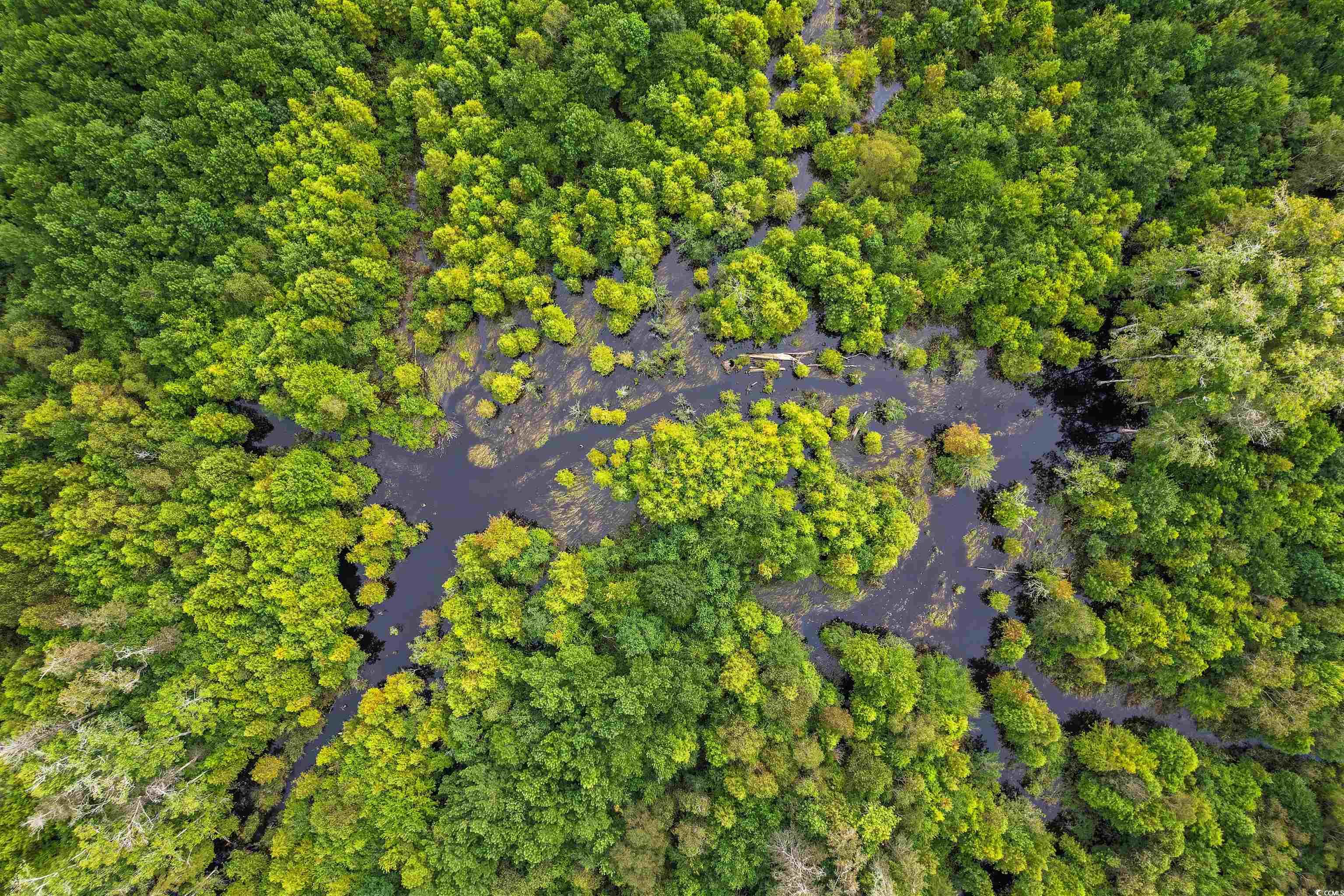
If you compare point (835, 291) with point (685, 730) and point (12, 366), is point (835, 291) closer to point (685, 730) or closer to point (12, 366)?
point (685, 730)

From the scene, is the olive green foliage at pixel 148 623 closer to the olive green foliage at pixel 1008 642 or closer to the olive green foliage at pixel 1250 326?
the olive green foliage at pixel 1008 642

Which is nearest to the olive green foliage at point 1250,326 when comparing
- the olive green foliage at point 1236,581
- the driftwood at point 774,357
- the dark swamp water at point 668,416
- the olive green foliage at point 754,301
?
the olive green foliage at point 1236,581

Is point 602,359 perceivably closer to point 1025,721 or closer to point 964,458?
point 964,458

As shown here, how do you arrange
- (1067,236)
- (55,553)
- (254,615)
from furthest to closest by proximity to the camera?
Answer: (1067,236) → (254,615) → (55,553)

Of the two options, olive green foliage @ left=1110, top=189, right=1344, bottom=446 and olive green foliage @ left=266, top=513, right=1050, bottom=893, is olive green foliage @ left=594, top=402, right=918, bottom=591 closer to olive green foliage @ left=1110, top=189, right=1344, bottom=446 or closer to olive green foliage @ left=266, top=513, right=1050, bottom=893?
olive green foliage @ left=266, top=513, right=1050, bottom=893

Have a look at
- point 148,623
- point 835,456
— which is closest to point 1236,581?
point 835,456

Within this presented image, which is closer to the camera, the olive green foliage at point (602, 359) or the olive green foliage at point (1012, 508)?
the olive green foliage at point (1012, 508)

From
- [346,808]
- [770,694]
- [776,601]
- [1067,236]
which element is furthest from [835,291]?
[346,808]
